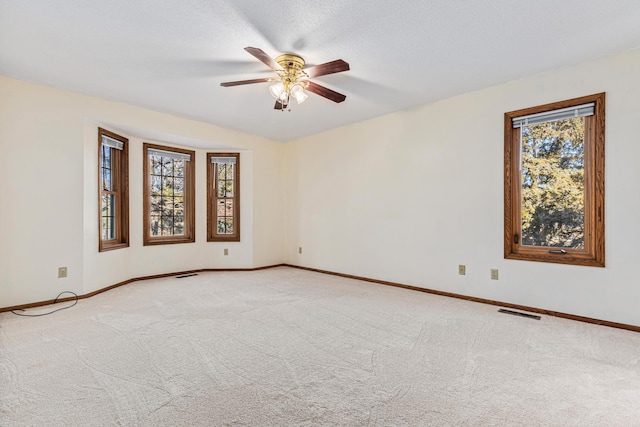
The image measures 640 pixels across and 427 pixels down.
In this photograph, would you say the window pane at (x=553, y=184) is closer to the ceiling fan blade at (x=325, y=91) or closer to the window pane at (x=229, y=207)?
the ceiling fan blade at (x=325, y=91)

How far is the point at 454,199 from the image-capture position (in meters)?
3.87

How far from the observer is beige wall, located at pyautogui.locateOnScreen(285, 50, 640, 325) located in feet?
9.27

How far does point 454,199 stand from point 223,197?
3.80m

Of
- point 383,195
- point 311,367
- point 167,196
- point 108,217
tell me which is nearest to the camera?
point 311,367

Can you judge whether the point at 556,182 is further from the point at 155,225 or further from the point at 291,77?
the point at 155,225

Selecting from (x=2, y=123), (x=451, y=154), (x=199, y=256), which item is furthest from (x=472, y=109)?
(x=2, y=123)

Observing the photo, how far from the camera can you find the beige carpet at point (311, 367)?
63.9 inches

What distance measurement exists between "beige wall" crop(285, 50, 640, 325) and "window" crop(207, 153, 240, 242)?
3.48 ft

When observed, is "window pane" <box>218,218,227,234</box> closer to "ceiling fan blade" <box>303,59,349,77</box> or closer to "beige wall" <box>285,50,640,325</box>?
"beige wall" <box>285,50,640,325</box>

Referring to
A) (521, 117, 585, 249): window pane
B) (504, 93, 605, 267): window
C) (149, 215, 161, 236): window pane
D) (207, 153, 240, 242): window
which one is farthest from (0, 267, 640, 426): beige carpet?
(207, 153, 240, 242): window

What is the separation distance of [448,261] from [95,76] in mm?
4405

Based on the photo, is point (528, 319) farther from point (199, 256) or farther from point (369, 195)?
point (199, 256)

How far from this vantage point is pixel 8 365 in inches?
82.8

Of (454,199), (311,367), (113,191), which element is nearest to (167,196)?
(113,191)
